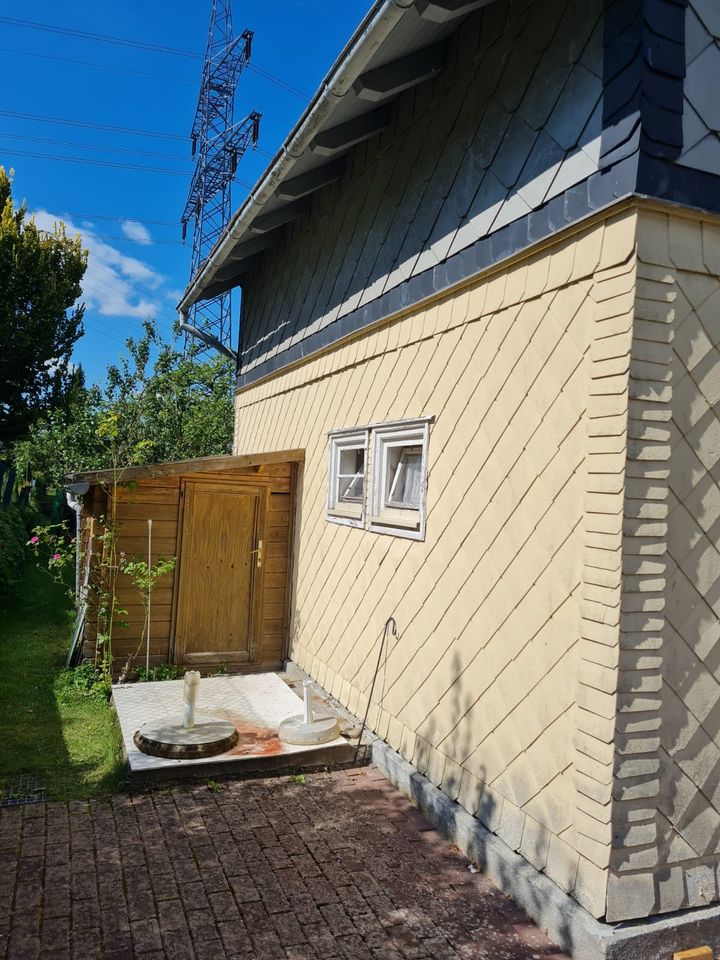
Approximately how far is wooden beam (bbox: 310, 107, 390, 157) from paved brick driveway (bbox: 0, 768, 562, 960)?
5.08m

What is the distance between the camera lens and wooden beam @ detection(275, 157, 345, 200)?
683cm

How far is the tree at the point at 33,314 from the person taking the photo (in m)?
18.5

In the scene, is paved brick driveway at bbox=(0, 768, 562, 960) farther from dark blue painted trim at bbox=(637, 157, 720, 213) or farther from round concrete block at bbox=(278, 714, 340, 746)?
dark blue painted trim at bbox=(637, 157, 720, 213)

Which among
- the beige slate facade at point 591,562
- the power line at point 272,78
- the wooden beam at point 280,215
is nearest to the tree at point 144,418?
the wooden beam at point 280,215

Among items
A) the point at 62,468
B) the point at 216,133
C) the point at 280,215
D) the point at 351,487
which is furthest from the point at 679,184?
the point at 216,133

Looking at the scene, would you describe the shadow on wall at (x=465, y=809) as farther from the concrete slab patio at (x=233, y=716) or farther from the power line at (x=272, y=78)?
the power line at (x=272, y=78)

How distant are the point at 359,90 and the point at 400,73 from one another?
35 centimetres

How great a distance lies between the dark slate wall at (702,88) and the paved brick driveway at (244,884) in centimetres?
387

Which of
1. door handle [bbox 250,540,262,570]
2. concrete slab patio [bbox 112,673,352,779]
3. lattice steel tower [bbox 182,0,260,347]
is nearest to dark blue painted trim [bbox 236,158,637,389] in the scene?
door handle [bbox 250,540,262,570]

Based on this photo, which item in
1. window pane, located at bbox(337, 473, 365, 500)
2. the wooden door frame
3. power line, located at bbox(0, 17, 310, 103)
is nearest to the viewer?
window pane, located at bbox(337, 473, 365, 500)

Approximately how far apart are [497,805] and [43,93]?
35834mm

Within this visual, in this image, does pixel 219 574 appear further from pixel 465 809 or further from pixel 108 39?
pixel 108 39

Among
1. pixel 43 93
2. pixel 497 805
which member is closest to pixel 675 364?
pixel 497 805

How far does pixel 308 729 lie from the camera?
5.58 m
